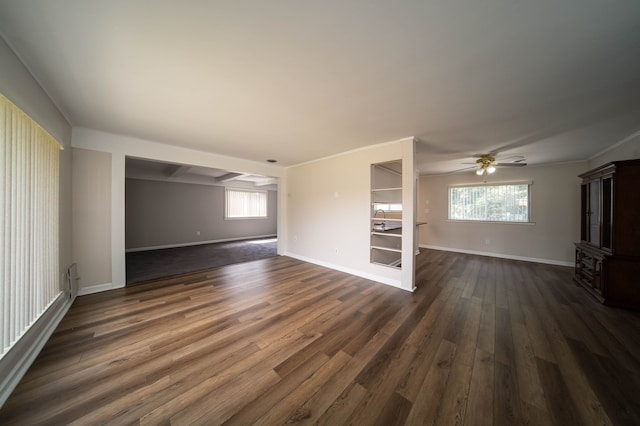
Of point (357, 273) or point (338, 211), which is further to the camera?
point (338, 211)

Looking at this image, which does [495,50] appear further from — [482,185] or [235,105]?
[482,185]

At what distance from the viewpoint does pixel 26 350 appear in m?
1.61

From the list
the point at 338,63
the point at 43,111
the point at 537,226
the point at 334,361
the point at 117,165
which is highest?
the point at 338,63

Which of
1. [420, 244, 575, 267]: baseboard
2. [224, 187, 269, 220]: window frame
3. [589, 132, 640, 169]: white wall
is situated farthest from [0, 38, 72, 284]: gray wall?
[420, 244, 575, 267]: baseboard

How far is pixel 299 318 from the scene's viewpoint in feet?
7.68

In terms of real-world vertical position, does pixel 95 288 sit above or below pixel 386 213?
below

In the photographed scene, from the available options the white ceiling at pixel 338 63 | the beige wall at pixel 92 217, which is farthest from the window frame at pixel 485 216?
the beige wall at pixel 92 217

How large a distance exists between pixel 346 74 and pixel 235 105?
129 cm

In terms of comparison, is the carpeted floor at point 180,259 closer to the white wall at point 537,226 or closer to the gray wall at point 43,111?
the gray wall at point 43,111

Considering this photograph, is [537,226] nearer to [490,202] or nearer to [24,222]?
[490,202]

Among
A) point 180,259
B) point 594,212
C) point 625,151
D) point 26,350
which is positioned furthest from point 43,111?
point 625,151

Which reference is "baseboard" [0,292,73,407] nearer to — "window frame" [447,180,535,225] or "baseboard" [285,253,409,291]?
"baseboard" [285,253,409,291]

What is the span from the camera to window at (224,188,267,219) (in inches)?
315

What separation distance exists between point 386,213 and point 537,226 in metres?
3.78
